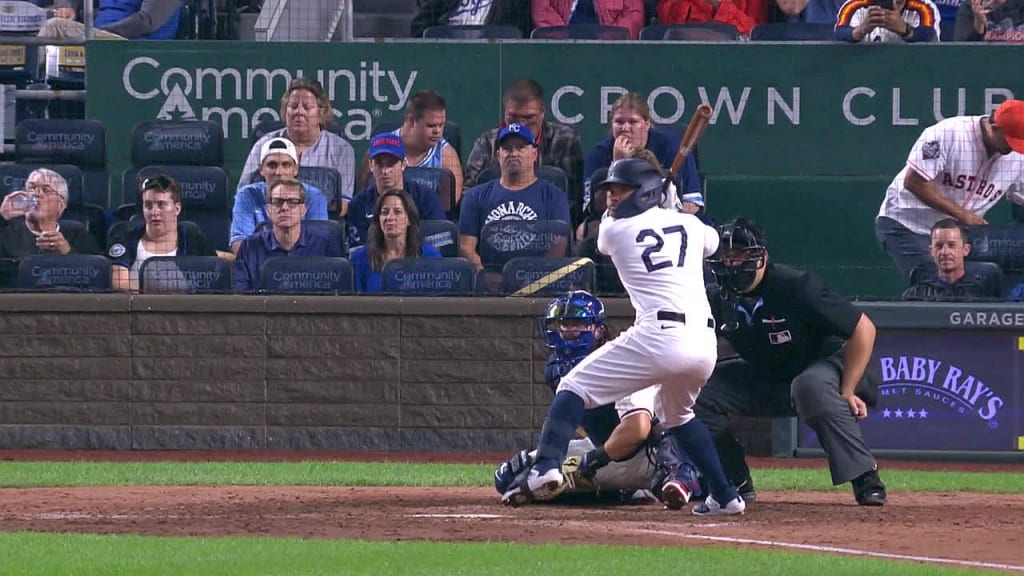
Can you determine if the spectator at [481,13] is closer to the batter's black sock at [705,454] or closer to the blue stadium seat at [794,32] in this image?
the blue stadium seat at [794,32]

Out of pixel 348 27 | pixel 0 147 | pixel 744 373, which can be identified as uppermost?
pixel 348 27

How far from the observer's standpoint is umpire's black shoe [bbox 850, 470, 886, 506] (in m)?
8.91

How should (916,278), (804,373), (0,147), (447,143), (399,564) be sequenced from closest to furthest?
(399,564) < (804,373) < (916,278) < (447,143) < (0,147)

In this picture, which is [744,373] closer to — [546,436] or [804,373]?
[804,373]

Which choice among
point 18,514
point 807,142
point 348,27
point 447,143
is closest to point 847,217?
point 807,142

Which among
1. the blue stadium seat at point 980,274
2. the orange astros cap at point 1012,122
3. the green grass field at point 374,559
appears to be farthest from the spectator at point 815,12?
the green grass field at point 374,559

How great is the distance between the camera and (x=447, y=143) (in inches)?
531

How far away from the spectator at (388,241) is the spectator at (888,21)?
13.7ft

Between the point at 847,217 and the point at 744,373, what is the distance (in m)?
5.84

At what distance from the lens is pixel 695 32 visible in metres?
14.7

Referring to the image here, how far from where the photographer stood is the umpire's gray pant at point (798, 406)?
8695mm

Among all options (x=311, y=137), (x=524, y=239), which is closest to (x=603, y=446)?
(x=524, y=239)

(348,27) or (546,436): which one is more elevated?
(348,27)

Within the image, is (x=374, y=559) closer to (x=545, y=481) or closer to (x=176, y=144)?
(x=545, y=481)
